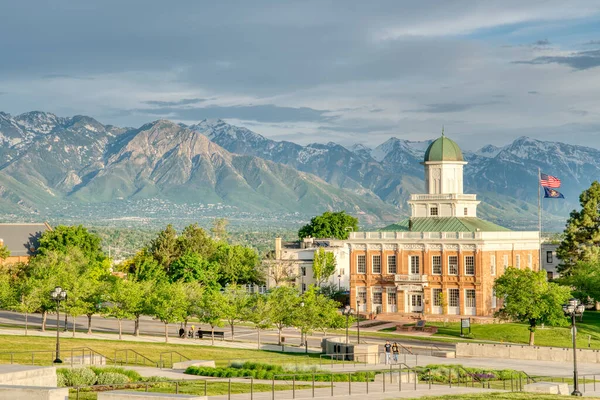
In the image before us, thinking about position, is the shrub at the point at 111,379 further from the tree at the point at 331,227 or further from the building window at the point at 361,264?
the tree at the point at 331,227

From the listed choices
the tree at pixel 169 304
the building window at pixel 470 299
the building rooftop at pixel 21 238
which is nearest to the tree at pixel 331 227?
the building rooftop at pixel 21 238

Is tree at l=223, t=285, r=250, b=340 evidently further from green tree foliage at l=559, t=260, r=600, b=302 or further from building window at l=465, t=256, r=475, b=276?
green tree foliage at l=559, t=260, r=600, b=302

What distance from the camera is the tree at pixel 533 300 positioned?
300 feet

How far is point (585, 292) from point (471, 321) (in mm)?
11980

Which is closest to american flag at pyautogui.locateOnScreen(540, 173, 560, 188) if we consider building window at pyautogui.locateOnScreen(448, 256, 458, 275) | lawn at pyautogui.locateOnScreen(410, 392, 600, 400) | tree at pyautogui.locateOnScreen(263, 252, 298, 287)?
building window at pyautogui.locateOnScreen(448, 256, 458, 275)

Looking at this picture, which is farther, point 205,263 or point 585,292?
point 205,263

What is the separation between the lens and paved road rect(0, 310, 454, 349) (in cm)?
9050

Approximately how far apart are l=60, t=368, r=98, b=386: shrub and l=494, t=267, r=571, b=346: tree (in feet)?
161

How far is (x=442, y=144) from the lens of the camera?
125 m

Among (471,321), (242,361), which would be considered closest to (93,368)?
(242,361)

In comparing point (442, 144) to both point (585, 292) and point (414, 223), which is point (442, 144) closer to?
point (414, 223)

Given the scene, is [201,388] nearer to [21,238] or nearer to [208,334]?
[208,334]

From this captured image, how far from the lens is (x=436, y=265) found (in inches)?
4483

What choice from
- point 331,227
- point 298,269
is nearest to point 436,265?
point 298,269
